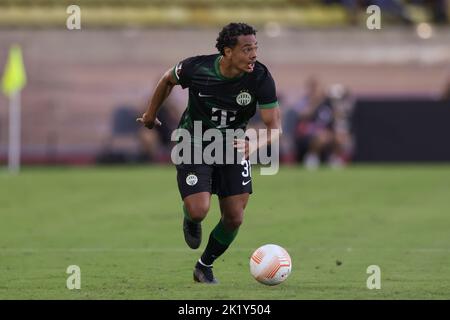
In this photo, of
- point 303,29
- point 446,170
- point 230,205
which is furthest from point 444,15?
point 230,205

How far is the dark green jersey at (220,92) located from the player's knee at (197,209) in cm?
67

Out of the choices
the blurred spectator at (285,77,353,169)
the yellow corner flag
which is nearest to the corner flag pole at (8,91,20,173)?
the yellow corner flag

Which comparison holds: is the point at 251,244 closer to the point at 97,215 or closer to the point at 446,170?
the point at 97,215

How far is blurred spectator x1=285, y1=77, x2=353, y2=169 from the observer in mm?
28078

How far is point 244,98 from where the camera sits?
1030 centimetres

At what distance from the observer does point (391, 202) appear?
1905 centimetres

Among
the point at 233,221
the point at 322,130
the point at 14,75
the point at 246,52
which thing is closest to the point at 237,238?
the point at 233,221

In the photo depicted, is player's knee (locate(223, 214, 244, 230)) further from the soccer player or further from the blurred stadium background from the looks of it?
the blurred stadium background

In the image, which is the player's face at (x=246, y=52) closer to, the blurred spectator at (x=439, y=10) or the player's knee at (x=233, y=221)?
the player's knee at (x=233, y=221)

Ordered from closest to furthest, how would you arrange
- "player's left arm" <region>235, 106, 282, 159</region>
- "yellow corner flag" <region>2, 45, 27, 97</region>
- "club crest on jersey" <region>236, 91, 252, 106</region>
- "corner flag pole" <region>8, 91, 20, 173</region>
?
"player's left arm" <region>235, 106, 282, 159</region>, "club crest on jersey" <region>236, 91, 252, 106</region>, "yellow corner flag" <region>2, 45, 27, 97</region>, "corner flag pole" <region>8, 91, 20, 173</region>

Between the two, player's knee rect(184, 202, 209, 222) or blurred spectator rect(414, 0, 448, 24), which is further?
blurred spectator rect(414, 0, 448, 24)

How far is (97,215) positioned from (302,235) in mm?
3735

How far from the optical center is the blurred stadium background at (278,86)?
2795 centimetres

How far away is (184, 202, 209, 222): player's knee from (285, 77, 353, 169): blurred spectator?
58.3 feet
